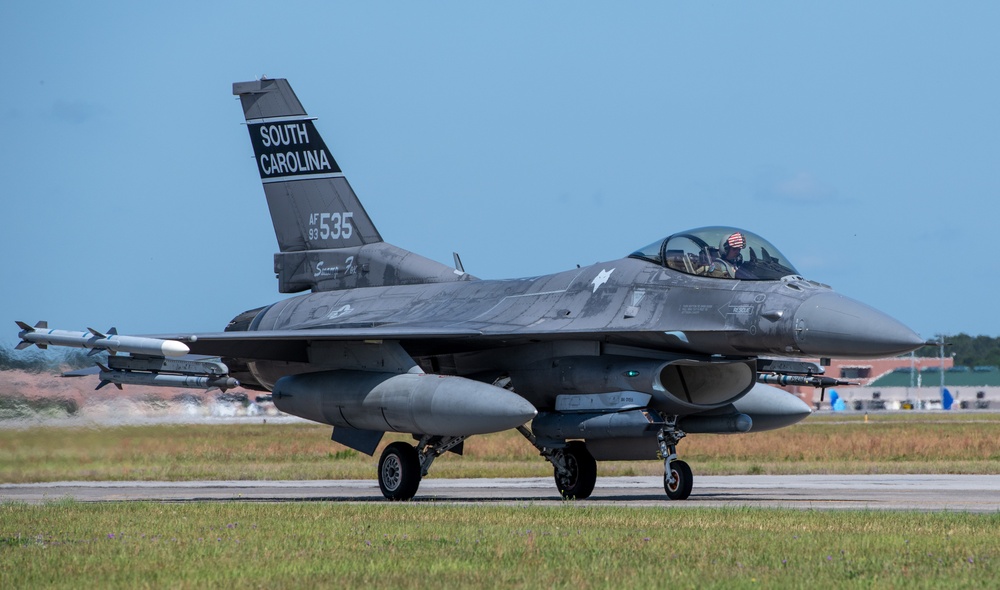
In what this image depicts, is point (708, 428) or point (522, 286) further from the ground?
point (522, 286)

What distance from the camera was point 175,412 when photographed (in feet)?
63.8

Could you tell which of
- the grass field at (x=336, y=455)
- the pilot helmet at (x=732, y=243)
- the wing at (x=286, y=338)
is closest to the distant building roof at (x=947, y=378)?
the grass field at (x=336, y=455)

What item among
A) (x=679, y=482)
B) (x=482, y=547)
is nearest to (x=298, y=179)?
(x=679, y=482)

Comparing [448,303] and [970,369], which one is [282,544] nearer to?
[448,303]

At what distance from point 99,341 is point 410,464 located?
3924mm

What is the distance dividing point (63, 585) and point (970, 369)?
114 metres

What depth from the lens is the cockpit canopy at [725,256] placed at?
13.9 metres

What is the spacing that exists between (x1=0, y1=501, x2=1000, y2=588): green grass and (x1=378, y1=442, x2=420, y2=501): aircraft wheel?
3506 mm

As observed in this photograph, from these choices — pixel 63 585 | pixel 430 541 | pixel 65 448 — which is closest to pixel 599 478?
pixel 65 448

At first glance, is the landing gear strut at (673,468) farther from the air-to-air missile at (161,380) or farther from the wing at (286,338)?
the air-to-air missile at (161,380)

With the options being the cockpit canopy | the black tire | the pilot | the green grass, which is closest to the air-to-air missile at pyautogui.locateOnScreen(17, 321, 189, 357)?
the green grass

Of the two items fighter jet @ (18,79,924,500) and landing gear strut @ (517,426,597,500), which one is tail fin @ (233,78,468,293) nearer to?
fighter jet @ (18,79,924,500)

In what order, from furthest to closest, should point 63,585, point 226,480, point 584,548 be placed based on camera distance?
point 226,480
point 584,548
point 63,585

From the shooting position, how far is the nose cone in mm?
12672
